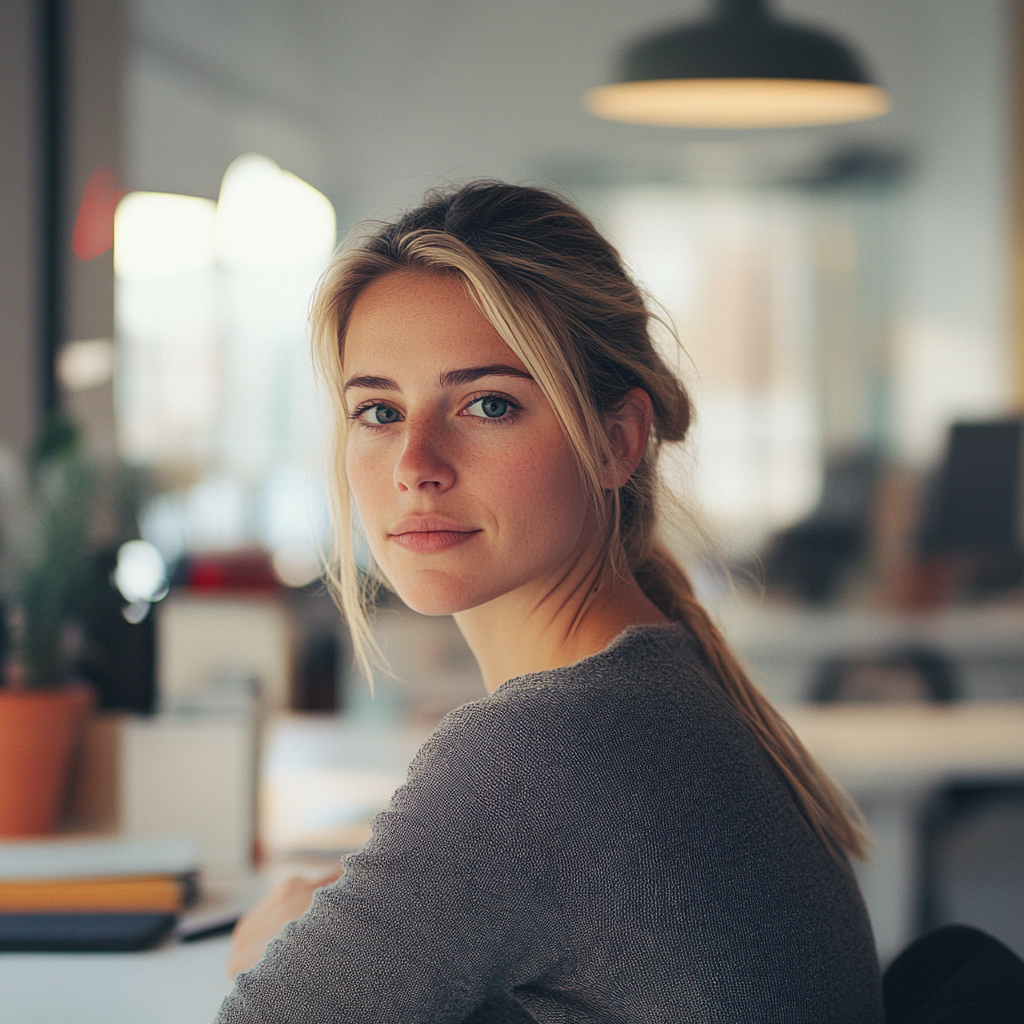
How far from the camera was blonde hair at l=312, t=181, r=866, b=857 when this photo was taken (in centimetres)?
97

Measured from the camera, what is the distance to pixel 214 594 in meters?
2.57

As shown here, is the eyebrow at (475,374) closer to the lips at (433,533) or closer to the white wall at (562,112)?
the lips at (433,533)

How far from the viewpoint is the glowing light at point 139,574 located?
183cm

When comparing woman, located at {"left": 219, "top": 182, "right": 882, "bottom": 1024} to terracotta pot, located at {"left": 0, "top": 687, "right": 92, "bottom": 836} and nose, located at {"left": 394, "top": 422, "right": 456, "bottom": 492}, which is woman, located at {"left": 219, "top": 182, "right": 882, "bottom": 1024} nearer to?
nose, located at {"left": 394, "top": 422, "right": 456, "bottom": 492}

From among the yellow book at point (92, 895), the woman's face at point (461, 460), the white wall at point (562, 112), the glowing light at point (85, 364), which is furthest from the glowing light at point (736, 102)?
the white wall at point (562, 112)

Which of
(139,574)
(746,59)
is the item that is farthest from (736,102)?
(139,574)

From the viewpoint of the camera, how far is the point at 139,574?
1.86 meters

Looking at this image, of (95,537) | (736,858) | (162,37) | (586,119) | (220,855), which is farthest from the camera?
(586,119)

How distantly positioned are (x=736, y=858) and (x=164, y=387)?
23.2 ft

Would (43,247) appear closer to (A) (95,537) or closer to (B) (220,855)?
(A) (95,537)

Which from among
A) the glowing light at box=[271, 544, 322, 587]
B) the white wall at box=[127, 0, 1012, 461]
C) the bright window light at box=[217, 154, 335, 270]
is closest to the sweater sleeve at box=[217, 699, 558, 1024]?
the bright window light at box=[217, 154, 335, 270]

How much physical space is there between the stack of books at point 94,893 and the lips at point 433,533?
1.94 feet

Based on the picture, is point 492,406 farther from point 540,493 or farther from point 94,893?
point 94,893

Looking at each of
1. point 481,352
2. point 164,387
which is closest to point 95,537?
point 481,352
